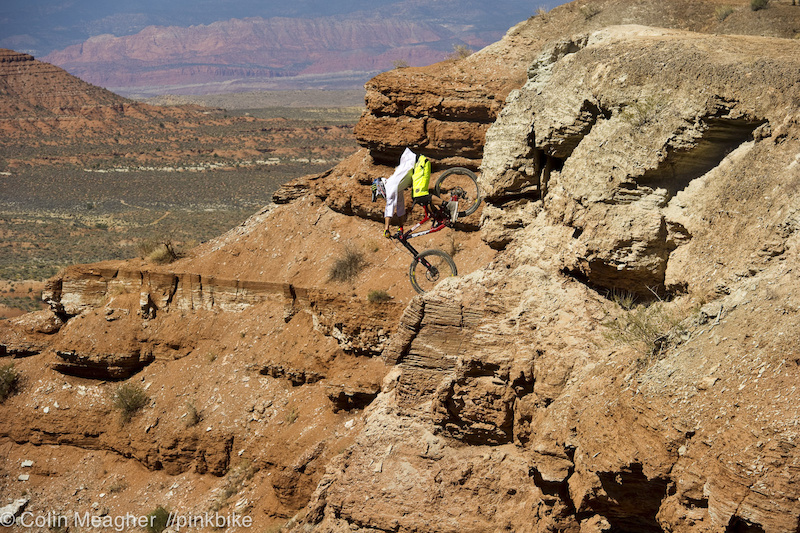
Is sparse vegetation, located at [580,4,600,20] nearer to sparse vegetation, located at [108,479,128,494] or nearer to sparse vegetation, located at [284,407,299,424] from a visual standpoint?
sparse vegetation, located at [284,407,299,424]

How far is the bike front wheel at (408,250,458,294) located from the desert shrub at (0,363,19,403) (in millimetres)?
10127

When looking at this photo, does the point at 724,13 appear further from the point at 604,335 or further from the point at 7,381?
the point at 7,381

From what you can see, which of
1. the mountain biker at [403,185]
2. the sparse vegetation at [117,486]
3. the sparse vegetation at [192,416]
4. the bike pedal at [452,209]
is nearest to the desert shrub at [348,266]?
the mountain biker at [403,185]

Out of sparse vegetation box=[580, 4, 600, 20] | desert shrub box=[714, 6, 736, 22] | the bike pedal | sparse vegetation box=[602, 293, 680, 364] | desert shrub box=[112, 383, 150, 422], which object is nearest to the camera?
sparse vegetation box=[602, 293, 680, 364]

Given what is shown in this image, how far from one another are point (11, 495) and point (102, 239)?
97.3 feet

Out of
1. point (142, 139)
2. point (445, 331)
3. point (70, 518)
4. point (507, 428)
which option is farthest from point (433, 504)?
point (142, 139)

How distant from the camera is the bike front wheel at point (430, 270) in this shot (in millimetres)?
13414

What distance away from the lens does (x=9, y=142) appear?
267 feet

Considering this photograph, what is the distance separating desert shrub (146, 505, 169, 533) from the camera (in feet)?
46.1

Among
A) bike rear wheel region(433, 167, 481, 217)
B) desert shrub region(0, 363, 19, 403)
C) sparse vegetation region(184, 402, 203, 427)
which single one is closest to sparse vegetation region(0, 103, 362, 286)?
desert shrub region(0, 363, 19, 403)

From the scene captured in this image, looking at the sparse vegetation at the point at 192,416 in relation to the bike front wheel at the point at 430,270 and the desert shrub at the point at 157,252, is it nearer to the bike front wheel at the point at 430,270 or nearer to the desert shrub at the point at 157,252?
the desert shrub at the point at 157,252

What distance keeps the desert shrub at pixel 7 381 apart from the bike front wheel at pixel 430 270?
1013 cm

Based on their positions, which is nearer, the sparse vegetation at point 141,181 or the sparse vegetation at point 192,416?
the sparse vegetation at point 192,416

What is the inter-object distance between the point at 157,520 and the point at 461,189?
28.9 ft
